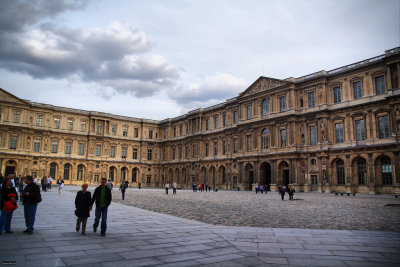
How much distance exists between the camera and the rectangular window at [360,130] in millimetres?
34000

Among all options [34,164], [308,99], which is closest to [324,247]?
[308,99]

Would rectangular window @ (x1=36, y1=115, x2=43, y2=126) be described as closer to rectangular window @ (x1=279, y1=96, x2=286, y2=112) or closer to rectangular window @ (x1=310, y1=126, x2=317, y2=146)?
rectangular window @ (x1=279, y1=96, x2=286, y2=112)

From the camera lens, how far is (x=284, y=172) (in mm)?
41438

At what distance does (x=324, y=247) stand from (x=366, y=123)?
30.3 meters

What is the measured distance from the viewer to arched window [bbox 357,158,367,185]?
3331 centimetres

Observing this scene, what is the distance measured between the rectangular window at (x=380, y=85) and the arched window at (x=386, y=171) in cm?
709

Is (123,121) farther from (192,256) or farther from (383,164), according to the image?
(192,256)

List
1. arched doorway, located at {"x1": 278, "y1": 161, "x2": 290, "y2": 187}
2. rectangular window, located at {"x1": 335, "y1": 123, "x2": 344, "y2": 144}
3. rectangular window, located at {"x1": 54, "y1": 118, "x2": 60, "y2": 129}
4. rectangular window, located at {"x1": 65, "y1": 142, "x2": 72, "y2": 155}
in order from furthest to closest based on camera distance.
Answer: rectangular window, located at {"x1": 65, "y1": 142, "x2": 72, "y2": 155} < rectangular window, located at {"x1": 54, "y1": 118, "x2": 60, "y2": 129} < arched doorway, located at {"x1": 278, "y1": 161, "x2": 290, "y2": 187} < rectangular window, located at {"x1": 335, "y1": 123, "x2": 344, "y2": 144}

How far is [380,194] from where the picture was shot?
31.2 metres

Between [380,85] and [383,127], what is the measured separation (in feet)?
15.0

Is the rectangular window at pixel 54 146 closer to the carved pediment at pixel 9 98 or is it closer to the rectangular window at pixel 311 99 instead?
the carved pediment at pixel 9 98

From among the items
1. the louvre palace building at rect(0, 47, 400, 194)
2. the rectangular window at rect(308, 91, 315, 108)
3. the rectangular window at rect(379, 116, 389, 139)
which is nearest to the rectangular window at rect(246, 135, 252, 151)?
the louvre palace building at rect(0, 47, 400, 194)

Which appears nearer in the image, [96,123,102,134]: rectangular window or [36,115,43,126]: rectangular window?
[36,115,43,126]: rectangular window

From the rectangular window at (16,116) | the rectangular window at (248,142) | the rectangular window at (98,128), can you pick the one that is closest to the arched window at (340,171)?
the rectangular window at (248,142)
